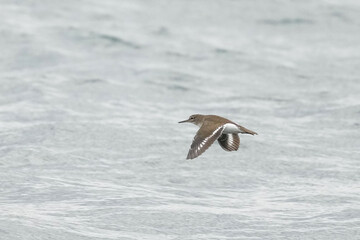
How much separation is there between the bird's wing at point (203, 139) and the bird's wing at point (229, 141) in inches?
18.6

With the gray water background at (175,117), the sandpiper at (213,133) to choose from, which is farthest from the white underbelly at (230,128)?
the gray water background at (175,117)

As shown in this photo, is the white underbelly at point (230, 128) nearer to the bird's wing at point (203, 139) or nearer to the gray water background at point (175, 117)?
the bird's wing at point (203, 139)

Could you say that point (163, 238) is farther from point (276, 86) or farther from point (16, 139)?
point (276, 86)

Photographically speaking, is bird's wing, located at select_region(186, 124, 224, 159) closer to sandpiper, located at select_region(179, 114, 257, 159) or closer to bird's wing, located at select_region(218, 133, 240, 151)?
sandpiper, located at select_region(179, 114, 257, 159)

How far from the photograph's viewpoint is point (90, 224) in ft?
35.9

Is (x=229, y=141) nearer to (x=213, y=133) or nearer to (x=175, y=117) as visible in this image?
(x=213, y=133)

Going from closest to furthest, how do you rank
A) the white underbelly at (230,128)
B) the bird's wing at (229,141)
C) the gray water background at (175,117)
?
the white underbelly at (230,128) → the gray water background at (175,117) → the bird's wing at (229,141)

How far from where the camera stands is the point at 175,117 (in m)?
16.7

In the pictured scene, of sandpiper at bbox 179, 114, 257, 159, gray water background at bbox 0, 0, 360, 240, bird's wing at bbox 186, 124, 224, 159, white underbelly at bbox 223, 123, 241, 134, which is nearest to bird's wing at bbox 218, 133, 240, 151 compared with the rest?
sandpiper at bbox 179, 114, 257, 159

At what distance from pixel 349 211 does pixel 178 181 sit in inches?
100

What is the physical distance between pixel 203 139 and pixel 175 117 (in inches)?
242

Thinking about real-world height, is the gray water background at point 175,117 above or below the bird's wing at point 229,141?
below

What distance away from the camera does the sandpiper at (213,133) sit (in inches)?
402

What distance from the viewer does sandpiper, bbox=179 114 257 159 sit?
33.5 ft
